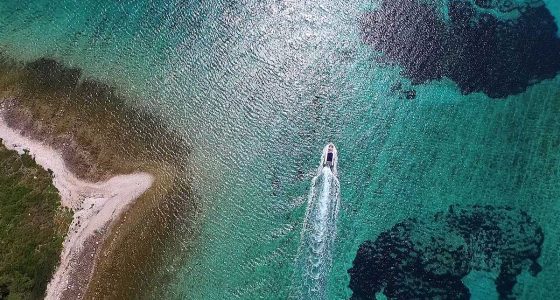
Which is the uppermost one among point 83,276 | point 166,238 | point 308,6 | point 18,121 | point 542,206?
point 308,6

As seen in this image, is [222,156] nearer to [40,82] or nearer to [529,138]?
[40,82]

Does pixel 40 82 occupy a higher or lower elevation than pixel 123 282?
higher

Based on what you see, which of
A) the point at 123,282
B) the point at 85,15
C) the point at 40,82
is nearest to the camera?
the point at 123,282

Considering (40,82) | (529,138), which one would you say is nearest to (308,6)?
(529,138)

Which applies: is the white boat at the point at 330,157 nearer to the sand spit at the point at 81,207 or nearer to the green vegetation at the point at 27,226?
the sand spit at the point at 81,207

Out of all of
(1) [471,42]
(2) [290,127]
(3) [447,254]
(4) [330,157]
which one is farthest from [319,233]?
(1) [471,42]

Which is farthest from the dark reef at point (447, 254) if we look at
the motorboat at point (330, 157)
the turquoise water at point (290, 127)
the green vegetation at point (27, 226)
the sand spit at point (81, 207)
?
the green vegetation at point (27, 226)
